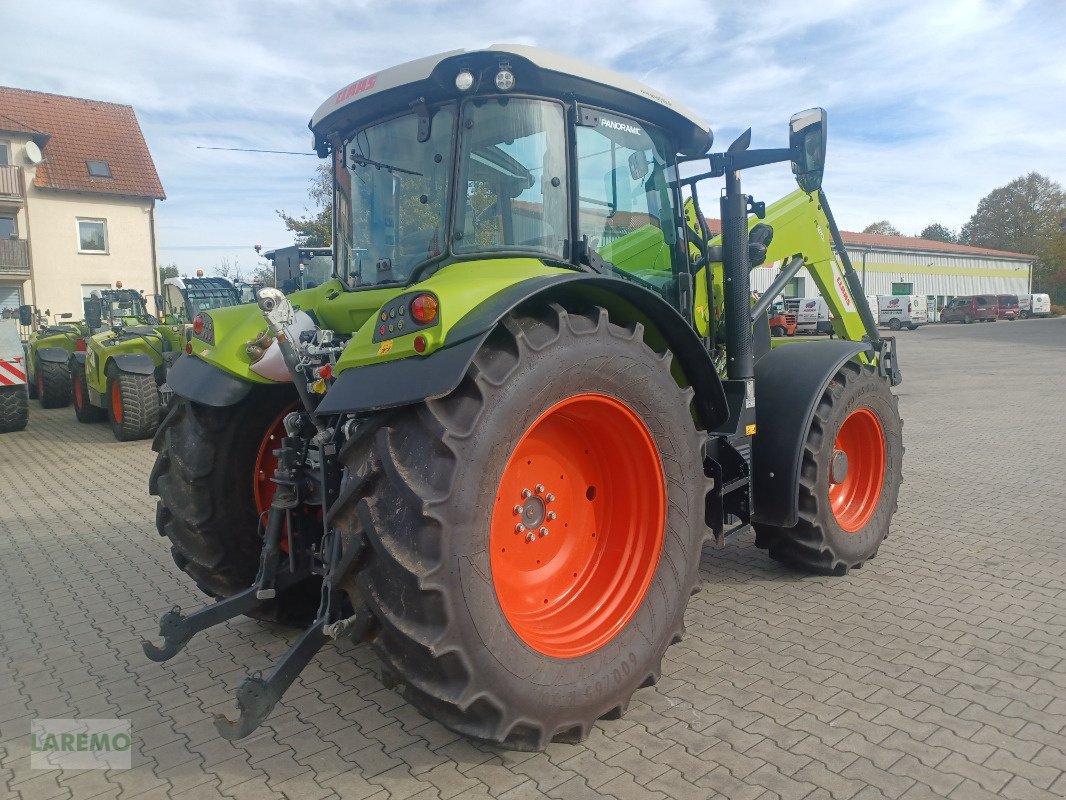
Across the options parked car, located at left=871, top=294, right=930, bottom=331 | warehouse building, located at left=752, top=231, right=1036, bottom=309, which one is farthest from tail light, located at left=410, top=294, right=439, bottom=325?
warehouse building, located at left=752, top=231, right=1036, bottom=309

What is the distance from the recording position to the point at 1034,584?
168 inches

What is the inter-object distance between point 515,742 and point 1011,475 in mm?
6379

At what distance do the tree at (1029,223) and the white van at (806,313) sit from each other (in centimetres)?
4821

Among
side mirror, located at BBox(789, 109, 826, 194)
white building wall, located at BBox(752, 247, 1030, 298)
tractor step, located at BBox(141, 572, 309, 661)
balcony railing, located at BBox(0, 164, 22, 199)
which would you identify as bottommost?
tractor step, located at BBox(141, 572, 309, 661)

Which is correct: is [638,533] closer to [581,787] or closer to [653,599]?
[653,599]

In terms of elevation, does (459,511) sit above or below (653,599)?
above

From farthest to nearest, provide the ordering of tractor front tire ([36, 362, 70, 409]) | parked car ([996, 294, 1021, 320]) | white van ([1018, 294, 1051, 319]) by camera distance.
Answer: white van ([1018, 294, 1051, 319])
parked car ([996, 294, 1021, 320])
tractor front tire ([36, 362, 70, 409])

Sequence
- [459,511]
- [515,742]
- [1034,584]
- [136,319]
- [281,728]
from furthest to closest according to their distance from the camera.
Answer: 1. [136,319]
2. [1034,584]
3. [281,728]
4. [515,742]
5. [459,511]

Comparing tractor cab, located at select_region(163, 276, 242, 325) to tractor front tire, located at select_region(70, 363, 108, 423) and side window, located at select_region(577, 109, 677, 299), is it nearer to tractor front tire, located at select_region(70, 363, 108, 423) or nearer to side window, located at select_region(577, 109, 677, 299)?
tractor front tire, located at select_region(70, 363, 108, 423)

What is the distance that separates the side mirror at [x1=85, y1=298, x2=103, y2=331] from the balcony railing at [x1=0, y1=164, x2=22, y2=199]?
1699cm

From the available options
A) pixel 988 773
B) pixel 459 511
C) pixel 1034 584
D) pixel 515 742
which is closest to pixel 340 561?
pixel 459 511

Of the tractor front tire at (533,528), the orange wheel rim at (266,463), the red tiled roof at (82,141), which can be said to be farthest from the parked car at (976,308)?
the orange wheel rim at (266,463)

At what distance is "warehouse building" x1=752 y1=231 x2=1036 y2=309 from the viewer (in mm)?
47094

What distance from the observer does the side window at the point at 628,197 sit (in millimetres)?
3354
